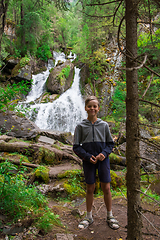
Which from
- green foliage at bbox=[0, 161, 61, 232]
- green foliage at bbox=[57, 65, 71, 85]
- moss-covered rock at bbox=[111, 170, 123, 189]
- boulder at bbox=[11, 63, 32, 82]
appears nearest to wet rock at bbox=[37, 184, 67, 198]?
moss-covered rock at bbox=[111, 170, 123, 189]

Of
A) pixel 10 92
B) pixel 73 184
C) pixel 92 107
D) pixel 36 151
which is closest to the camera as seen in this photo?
pixel 92 107

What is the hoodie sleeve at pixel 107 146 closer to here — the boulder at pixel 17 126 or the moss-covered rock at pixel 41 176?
the moss-covered rock at pixel 41 176

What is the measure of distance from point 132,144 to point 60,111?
484 inches

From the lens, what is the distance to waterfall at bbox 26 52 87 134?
12703 millimetres

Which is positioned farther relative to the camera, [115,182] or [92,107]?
[115,182]

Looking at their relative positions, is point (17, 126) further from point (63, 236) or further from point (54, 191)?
point (63, 236)

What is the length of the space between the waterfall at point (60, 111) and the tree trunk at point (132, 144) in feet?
37.2

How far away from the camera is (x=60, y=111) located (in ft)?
44.4

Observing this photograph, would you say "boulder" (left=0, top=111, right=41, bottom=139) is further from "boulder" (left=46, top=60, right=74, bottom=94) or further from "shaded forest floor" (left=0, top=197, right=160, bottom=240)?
"boulder" (left=46, top=60, right=74, bottom=94)

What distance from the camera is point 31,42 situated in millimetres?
18266

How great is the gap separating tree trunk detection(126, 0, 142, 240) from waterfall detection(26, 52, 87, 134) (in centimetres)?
1135

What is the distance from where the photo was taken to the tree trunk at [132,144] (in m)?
1.44

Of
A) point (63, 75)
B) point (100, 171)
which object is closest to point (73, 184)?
point (100, 171)

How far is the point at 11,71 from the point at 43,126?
8266 millimetres
